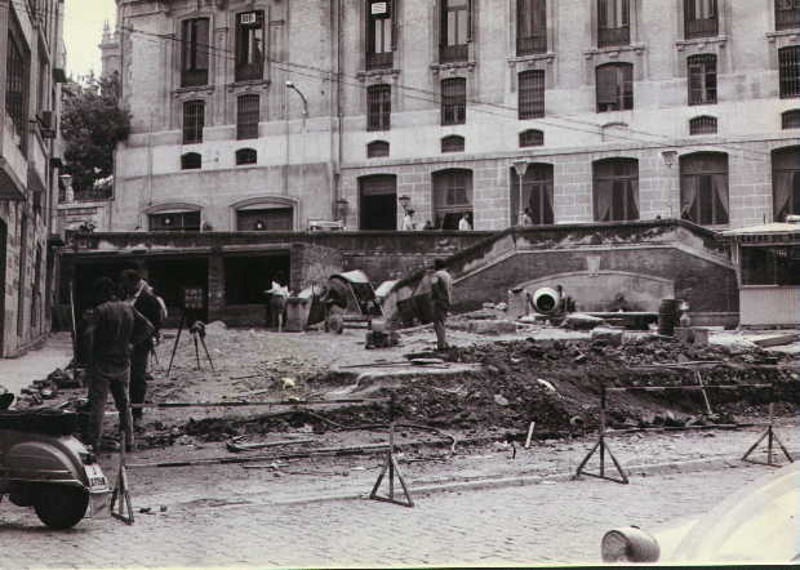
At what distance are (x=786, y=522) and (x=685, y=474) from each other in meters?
4.47

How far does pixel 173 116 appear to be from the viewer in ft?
60.5

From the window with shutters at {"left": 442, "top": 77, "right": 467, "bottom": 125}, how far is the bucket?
45.0 ft

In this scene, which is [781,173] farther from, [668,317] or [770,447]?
[770,447]

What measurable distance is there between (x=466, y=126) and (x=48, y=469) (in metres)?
26.5

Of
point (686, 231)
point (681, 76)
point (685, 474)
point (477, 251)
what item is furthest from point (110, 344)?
point (681, 76)

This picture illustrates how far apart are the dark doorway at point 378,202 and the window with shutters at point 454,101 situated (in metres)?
2.89

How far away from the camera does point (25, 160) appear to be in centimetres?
1459

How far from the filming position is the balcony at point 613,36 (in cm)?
2806

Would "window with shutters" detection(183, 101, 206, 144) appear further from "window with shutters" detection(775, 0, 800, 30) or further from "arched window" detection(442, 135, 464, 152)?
"arched window" detection(442, 135, 464, 152)

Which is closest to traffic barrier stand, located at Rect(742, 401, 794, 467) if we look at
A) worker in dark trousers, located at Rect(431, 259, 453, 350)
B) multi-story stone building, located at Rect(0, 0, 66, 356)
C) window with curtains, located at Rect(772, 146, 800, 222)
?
worker in dark trousers, located at Rect(431, 259, 453, 350)

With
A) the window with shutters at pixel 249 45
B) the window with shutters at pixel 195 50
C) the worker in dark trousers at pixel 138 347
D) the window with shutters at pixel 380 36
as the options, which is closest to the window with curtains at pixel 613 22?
the window with shutters at pixel 380 36

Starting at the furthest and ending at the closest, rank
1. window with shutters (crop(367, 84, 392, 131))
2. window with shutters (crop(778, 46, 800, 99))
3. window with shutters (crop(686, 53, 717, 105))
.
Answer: window with shutters (crop(367, 84, 392, 131)) → window with shutters (crop(686, 53, 717, 105)) → window with shutters (crop(778, 46, 800, 99))

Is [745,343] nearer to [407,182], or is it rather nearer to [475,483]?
[475,483]

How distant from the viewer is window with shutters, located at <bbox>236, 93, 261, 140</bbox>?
27928 millimetres
